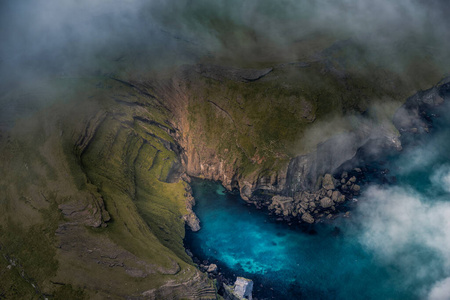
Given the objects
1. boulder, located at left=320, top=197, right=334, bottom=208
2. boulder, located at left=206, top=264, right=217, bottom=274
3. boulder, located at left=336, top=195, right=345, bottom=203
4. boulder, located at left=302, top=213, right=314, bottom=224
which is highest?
boulder, located at left=336, top=195, right=345, bottom=203

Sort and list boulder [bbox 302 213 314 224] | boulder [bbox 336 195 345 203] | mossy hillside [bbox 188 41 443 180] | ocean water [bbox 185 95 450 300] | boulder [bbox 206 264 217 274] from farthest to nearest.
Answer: mossy hillside [bbox 188 41 443 180], boulder [bbox 336 195 345 203], boulder [bbox 302 213 314 224], boulder [bbox 206 264 217 274], ocean water [bbox 185 95 450 300]

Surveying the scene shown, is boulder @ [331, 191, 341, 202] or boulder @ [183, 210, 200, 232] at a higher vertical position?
boulder @ [331, 191, 341, 202]

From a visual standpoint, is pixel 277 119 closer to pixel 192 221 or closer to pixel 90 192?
pixel 192 221

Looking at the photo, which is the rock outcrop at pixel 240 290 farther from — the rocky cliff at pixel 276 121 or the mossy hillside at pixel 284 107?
the mossy hillside at pixel 284 107

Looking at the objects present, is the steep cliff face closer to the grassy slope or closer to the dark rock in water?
the grassy slope

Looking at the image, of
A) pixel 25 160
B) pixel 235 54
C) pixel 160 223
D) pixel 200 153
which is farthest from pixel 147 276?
pixel 235 54

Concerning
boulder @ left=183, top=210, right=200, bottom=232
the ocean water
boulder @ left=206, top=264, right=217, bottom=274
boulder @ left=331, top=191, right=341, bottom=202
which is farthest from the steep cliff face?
boulder @ left=206, top=264, right=217, bottom=274

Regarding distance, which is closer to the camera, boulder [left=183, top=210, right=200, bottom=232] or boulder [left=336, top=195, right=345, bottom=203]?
boulder [left=183, top=210, right=200, bottom=232]

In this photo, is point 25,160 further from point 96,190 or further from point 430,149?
point 430,149
